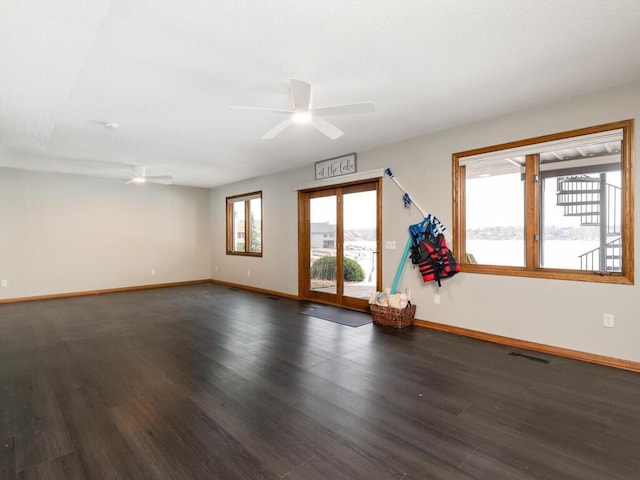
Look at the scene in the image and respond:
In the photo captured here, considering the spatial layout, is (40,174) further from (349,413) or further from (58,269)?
(349,413)

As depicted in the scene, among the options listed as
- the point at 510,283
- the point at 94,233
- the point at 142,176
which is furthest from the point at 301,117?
the point at 94,233

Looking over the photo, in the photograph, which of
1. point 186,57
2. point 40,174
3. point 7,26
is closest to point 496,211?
point 186,57

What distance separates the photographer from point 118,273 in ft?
24.0

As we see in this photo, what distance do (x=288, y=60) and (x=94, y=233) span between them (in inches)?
258

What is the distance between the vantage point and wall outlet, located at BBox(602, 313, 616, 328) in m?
3.08

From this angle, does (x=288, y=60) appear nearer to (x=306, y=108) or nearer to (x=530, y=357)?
(x=306, y=108)

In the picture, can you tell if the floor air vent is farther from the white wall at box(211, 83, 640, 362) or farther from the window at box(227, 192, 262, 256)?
the window at box(227, 192, 262, 256)

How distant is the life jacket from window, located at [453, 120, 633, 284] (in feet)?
0.48

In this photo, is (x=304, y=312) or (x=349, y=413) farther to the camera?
(x=304, y=312)

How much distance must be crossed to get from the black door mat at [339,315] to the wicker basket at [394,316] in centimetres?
24

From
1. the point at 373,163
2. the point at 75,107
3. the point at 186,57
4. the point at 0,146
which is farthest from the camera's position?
the point at 373,163

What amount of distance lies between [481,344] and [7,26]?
190 inches

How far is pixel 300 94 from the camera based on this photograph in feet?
8.64

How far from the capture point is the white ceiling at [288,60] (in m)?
1.99
